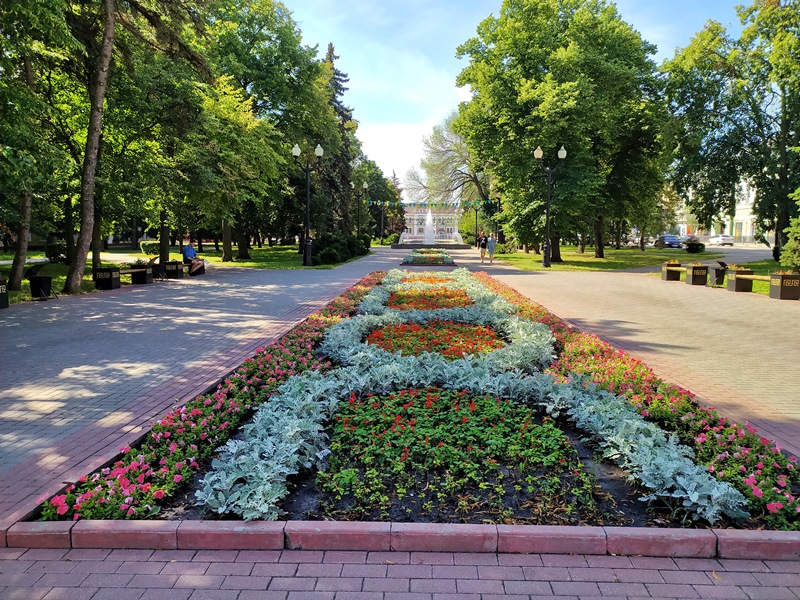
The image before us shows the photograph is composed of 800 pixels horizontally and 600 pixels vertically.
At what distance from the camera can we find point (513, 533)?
3.19 meters

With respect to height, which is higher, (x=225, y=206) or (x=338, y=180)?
(x=338, y=180)

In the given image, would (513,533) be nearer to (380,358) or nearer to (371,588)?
(371,588)

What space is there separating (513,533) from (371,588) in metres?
0.94

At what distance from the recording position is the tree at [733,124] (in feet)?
92.6

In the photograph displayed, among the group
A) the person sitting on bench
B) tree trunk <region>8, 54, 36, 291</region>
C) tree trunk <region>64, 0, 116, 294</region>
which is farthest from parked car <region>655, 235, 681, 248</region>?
tree trunk <region>8, 54, 36, 291</region>

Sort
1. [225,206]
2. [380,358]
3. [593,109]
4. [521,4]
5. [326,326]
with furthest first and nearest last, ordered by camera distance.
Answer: [521,4] < [593,109] < [225,206] < [326,326] < [380,358]

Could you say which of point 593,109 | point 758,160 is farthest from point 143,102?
point 758,160

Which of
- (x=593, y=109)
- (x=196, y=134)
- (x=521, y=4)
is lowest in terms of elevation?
(x=196, y=134)

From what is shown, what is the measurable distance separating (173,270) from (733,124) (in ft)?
103

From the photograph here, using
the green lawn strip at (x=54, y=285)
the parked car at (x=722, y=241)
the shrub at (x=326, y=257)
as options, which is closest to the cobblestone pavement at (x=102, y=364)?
the green lawn strip at (x=54, y=285)

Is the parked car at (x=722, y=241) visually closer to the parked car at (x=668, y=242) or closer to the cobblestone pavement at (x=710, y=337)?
the parked car at (x=668, y=242)

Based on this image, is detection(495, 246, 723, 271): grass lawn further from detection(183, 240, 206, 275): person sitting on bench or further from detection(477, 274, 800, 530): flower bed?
detection(477, 274, 800, 530): flower bed

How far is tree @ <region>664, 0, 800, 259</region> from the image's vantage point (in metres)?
28.2

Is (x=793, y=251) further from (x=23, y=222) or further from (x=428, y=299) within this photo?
(x=23, y=222)
